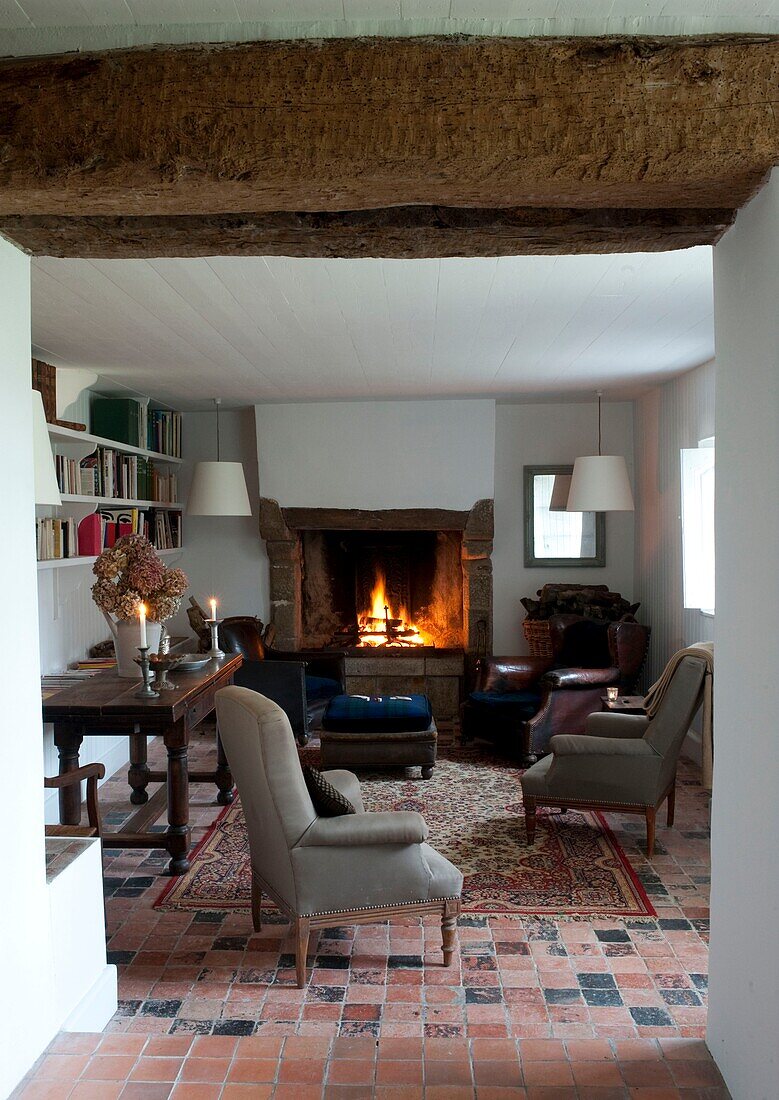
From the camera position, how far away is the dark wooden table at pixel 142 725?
12.0 ft

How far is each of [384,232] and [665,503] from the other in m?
4.73

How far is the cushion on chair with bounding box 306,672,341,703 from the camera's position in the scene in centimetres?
617

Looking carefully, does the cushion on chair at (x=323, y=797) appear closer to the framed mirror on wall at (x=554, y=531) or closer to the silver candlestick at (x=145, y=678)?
the silver candlestick at (x=145, y=678)

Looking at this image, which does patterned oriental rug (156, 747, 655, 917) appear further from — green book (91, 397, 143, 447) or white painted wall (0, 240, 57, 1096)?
green book (91, 397, 143, 447)

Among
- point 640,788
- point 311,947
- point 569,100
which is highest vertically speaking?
point 569,100

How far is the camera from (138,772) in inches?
191

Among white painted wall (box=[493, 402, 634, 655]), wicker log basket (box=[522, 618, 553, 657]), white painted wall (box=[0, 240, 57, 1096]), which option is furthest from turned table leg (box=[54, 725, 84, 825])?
white painted wall (box=[493, 402, 634, 655])

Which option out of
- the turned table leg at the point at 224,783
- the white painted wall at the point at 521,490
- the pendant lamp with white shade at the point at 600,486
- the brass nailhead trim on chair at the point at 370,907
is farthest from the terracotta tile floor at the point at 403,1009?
the white painted wall at the point at 521,490

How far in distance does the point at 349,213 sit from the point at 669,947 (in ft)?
9.13

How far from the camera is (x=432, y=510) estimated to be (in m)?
6.89

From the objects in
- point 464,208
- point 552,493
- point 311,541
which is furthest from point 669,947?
point 311,541

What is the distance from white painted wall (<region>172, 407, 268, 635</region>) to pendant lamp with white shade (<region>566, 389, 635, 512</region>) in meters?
2.73

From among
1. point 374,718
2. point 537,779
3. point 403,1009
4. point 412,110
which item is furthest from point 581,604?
point 412,110

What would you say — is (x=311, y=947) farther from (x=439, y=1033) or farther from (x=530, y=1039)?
(x=530, y=1039)
